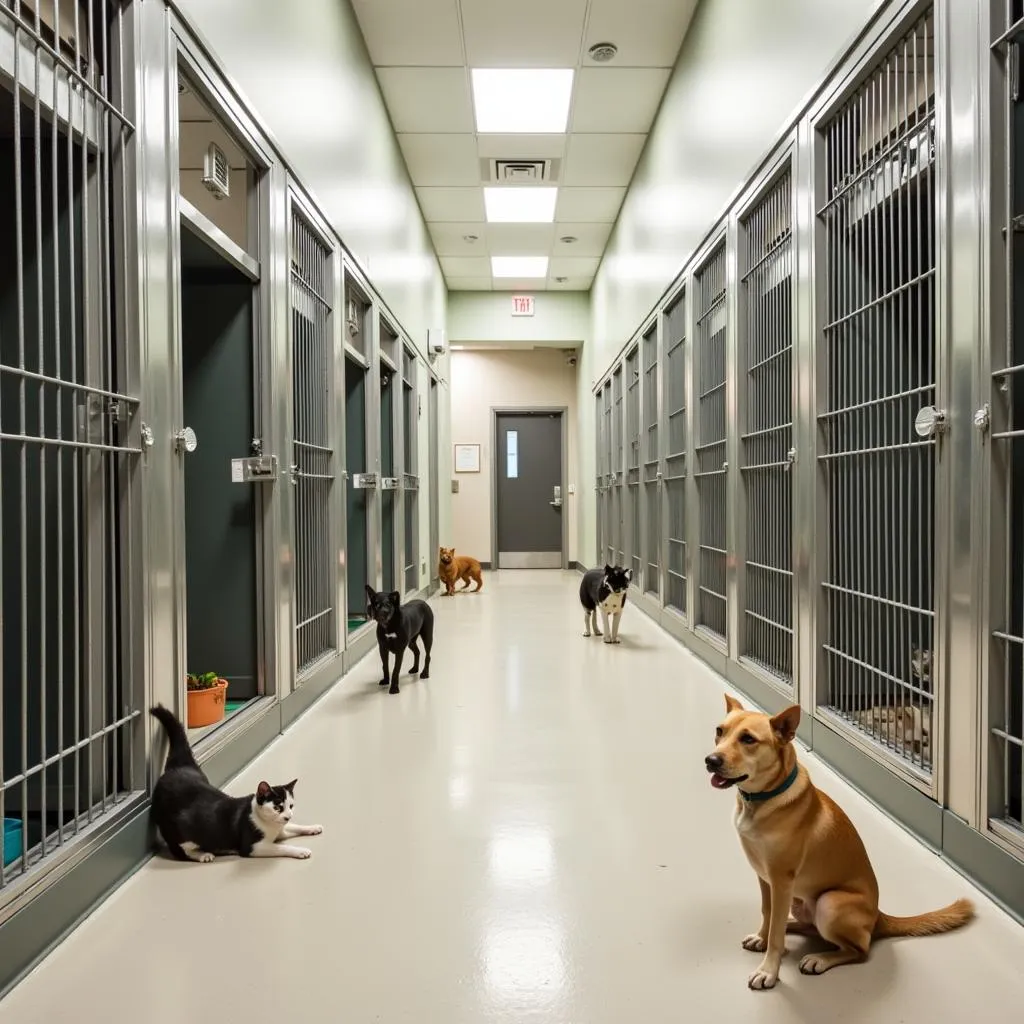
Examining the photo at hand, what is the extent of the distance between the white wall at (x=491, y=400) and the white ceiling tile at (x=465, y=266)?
1.81m

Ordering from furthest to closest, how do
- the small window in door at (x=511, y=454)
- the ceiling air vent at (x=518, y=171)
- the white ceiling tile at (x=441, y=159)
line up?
the small window in door at (x=511, y=454) < the ceiling air vent at (x=518, y=171) < the white ceiling tile at (x=441, y=159)

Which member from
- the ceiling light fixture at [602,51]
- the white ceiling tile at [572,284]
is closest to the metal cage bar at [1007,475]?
the ceiling light fixture at [602,51]

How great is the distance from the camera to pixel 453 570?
29.0 feet

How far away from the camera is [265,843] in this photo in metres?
2.12

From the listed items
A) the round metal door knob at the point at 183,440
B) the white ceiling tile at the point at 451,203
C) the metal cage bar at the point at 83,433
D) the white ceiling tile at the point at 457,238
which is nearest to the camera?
the metal cage bar at the point at 83,433

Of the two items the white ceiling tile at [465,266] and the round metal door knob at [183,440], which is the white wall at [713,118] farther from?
the round metal door knob at [183,440]

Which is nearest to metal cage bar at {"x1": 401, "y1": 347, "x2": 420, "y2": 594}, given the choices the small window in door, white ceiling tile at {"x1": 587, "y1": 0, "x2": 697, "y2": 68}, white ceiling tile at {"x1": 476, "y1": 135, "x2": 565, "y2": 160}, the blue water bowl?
white ceiling tile at {"x1": 476, "y1": 135, "x2": 565, "y2": 160}

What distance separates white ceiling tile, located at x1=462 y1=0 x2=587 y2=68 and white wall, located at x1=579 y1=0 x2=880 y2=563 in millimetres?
789

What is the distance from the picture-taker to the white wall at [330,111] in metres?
2.94

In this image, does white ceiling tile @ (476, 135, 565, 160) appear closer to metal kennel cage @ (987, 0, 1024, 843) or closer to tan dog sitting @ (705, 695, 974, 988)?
metal kennel cage @ (987, 0, 1024, 843)

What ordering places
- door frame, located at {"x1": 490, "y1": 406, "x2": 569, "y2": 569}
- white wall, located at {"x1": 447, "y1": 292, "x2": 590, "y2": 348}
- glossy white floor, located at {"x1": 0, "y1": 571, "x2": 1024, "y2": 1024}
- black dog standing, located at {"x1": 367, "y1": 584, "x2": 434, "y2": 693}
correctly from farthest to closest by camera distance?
door frame, located at {"x1": 490, "y1": 406, "x2": 569, "y2": 569} < white wall, located at {"x1": 447, "y1": 292, "x2": 590, "y2": 348} < black dog standing, located at {"x1": 367, "y1": 584, "x2": 434, "y2": 693} < glossy white floor, located at {"x1": 0, "y1": 571, "x2": 1024, "y2": 1024}

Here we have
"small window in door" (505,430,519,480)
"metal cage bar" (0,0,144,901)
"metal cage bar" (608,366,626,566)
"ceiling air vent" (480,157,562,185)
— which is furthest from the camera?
"small window in door" (505,430,519,480)

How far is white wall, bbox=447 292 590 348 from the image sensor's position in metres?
11.0

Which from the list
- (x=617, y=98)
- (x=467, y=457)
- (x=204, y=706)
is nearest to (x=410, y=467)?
(x=617, y=98)
